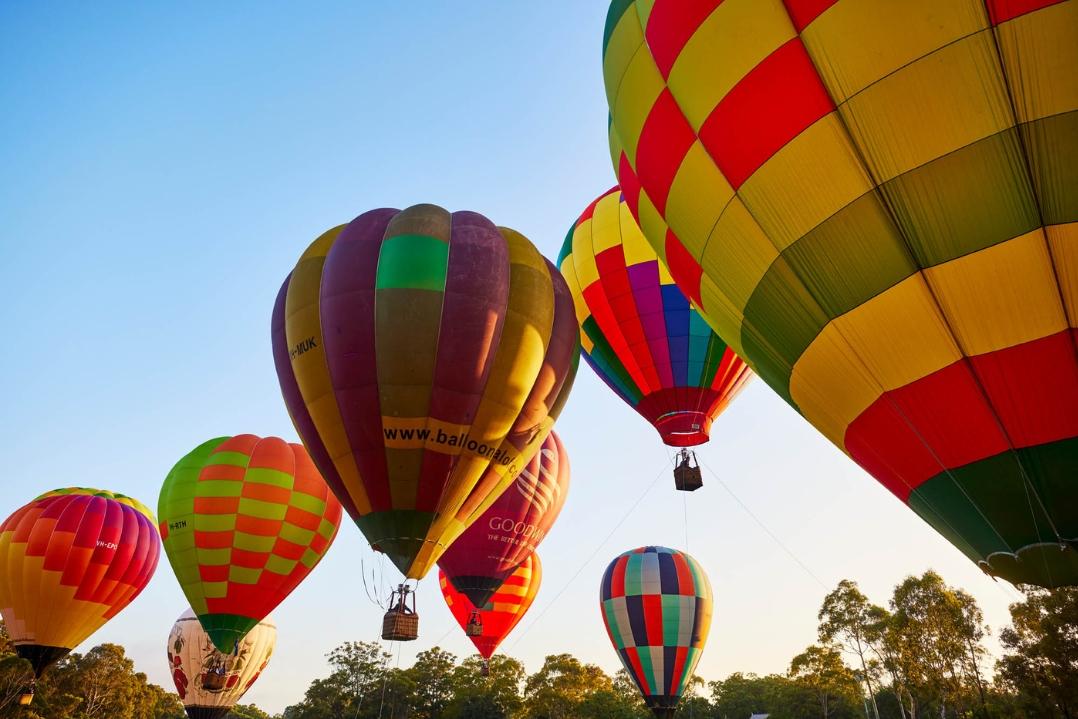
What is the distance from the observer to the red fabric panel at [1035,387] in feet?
17.2

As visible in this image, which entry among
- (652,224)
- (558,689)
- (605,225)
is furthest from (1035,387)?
(558,689)

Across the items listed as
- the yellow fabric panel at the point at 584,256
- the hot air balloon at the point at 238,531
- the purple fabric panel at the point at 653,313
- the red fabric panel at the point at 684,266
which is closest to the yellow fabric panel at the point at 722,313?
the red fabric panel at the point at 684,266

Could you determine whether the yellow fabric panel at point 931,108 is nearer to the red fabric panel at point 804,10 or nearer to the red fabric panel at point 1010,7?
the red fabric panel at point 1010,7

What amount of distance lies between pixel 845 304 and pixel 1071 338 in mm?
1633

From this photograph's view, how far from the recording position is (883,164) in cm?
572

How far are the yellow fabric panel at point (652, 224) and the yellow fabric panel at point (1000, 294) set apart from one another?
11.9 feet

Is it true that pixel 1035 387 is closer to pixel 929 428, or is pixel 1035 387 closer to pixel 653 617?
pixel 929 428

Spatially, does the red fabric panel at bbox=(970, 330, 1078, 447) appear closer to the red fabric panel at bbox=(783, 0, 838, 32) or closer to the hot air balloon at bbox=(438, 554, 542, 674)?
the red fabric panel at bbox=(783, 0, 838, 32)

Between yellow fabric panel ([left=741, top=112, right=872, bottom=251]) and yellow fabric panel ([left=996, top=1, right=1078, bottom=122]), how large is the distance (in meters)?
1.19

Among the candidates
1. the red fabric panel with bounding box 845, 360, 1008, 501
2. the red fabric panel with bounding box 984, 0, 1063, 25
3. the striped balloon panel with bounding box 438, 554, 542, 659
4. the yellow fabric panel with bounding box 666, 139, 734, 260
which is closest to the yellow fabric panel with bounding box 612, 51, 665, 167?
the yellow fabric panel with bounding box 666, 139, 734, 260

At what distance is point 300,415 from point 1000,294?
9745 millimetres

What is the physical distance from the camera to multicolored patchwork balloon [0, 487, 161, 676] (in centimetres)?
2088

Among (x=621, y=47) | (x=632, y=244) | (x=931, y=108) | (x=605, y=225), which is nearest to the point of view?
(x=931, y=108)

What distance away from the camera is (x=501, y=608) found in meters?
22.9
